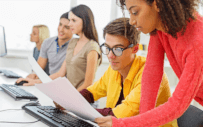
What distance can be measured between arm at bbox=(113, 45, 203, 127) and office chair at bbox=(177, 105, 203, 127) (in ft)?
0.96

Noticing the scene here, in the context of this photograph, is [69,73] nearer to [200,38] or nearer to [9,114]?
[9,114]


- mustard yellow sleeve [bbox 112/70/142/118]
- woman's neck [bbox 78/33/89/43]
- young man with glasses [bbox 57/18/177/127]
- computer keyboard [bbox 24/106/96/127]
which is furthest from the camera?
woman's neck [bbox 78/33/89/43]

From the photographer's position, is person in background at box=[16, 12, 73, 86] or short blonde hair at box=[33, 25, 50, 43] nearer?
person in background at box=[16, 12, 73, 86]

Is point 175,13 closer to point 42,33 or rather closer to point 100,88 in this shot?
point 100,88

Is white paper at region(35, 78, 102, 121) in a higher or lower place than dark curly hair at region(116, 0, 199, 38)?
lower

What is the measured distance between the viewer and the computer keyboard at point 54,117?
795 mm

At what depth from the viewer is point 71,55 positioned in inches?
71.5

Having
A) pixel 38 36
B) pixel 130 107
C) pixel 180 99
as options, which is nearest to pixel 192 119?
pixel 130 107

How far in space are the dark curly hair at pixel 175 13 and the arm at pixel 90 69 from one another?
1046 mm

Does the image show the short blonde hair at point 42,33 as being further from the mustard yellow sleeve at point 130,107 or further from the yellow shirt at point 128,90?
the mustard yellow sleeve at point 130,107

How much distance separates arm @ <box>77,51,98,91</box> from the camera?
5.43 ft

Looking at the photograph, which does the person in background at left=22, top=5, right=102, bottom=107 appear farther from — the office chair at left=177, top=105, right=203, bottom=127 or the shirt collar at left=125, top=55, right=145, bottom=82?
the office chair at left=177, top=105, right=203, bottom=127

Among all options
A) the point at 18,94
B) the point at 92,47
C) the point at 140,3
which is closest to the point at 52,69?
the point at 92,47

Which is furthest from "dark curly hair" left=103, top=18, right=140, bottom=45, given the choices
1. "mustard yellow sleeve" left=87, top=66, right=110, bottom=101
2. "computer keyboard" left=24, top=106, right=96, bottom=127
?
"computer keyboard" left=24, top=106, right=96, bottom=127
